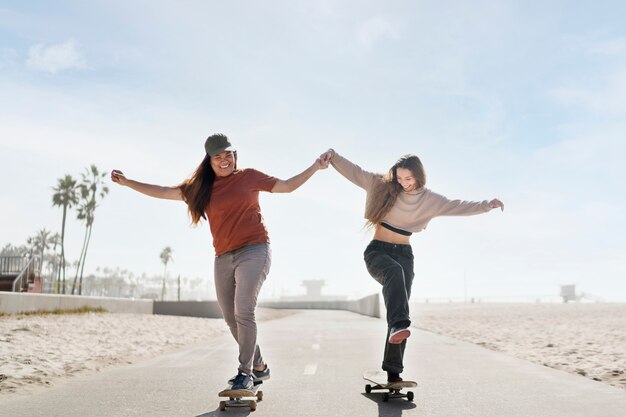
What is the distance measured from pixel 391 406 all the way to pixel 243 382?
4.07 ft

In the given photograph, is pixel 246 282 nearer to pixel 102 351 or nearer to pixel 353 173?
pixel 353 173

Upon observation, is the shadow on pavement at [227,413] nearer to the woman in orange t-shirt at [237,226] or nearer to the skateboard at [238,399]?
the skateboard at [238,399]

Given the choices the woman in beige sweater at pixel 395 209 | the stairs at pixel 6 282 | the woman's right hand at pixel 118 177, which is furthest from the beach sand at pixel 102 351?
the stairs at pixel 6 282

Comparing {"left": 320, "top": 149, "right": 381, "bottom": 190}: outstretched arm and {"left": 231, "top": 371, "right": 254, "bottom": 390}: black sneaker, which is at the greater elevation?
{"left": 320, "top": 149, "right": 381, "bottom": 190}: outstretched arm

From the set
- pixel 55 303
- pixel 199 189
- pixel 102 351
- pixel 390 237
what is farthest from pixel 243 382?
pixel 55 303

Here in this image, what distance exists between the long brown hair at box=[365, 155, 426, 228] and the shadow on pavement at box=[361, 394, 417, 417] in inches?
61.6

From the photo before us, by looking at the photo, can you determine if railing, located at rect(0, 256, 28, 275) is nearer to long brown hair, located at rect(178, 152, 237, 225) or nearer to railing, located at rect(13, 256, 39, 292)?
railing, located at rect(13, 256, 39, 292)

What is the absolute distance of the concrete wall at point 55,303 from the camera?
1503 cm

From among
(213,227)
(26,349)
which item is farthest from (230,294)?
(26,349)

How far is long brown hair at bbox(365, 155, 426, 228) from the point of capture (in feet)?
18.3

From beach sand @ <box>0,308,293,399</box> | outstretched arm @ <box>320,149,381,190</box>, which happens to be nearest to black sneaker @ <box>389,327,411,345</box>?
outstretched arm @ <box>320,149,381,190</box>

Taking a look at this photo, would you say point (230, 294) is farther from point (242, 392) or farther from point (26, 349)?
point (26, 349)

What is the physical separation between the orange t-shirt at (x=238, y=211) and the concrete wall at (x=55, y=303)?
A: 11431 millimetres

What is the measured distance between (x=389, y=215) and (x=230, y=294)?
161cm
